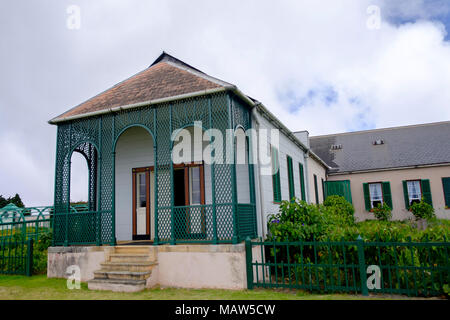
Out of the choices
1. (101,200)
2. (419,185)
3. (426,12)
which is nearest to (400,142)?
(419,185)

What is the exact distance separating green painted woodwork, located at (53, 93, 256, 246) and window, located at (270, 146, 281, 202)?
1.94 metres

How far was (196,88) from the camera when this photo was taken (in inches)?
307

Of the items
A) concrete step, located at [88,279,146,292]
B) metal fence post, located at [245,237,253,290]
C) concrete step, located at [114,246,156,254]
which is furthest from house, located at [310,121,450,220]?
concrete step, located at [88,279,146,292]

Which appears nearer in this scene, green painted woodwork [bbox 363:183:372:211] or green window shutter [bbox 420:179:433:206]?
green window shutter [bbox 420:179:433:206]

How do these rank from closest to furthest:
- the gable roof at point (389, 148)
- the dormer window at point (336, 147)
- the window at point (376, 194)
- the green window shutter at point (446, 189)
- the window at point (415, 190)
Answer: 1. the green window shutter at point (446, 189)
2. the window at point (415, 190)
3. the window at point (376, 194)
4. the gable roof at point (389, 148)
5. the dormer window at point (336, 147)

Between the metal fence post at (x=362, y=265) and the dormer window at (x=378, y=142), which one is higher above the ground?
the dormer window at (x=378, y=142)

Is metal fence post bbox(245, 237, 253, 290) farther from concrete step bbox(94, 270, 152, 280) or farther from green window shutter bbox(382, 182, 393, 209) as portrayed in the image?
green window shutter bbox(382, 182, 393, 209)

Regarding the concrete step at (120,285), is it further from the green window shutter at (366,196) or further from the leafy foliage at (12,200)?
the leafy foliage at (12,200)

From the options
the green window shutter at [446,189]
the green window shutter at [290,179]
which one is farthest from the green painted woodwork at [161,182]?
the green window shutter at [446,189]

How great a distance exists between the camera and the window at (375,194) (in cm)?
2073

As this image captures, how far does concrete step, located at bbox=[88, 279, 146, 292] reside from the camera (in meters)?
6.79

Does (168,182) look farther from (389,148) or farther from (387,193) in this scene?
(389,148)

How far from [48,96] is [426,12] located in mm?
13668

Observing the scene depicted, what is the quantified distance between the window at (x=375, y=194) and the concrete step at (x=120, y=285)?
1768cm
